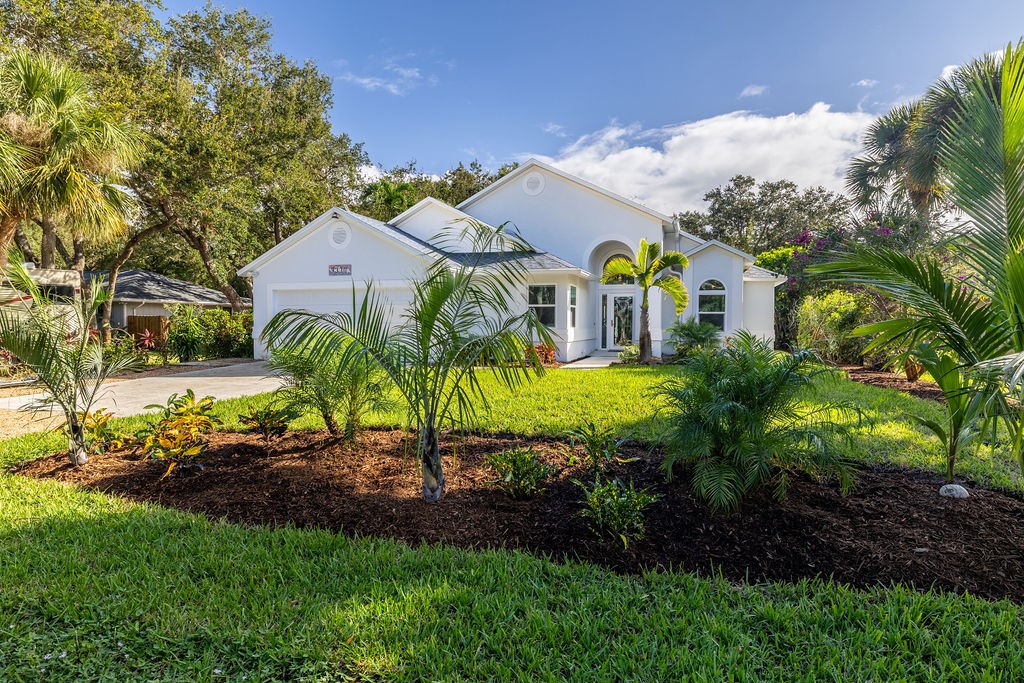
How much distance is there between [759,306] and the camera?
17.3m

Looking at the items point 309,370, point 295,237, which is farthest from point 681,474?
point 295,237

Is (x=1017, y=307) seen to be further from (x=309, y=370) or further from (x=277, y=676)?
(x=309, y=370)

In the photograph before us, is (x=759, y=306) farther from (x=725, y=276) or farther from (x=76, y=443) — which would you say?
(x=76, y=443)

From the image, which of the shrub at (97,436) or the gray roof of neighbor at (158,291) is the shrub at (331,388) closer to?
the shrub at (97,436)

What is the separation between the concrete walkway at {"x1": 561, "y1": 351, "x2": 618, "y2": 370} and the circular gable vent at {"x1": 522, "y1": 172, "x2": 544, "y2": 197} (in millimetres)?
6186

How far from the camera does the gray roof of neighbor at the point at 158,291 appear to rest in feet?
76.7

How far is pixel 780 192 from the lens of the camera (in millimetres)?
35781

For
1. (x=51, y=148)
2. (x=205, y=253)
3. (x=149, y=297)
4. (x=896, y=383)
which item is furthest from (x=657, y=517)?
(x=149, y=297)

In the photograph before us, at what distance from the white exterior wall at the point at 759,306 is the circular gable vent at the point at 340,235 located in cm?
1328

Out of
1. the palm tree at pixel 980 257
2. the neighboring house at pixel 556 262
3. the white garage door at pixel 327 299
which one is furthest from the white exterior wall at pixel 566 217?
the palm tree at pixel 980 257

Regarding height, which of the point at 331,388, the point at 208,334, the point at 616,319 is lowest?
the point at 331,388

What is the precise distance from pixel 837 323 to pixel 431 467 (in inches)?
568

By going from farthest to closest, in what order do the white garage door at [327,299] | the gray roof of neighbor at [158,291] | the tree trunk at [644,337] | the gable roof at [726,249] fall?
1. the gray roof of neighbor at [158,291]
2. the gable roof at [726,249]
3. the white garage door at [327,299]
4. the tree trunk at [644,337]

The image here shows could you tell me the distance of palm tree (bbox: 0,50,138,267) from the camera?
9539 mm
